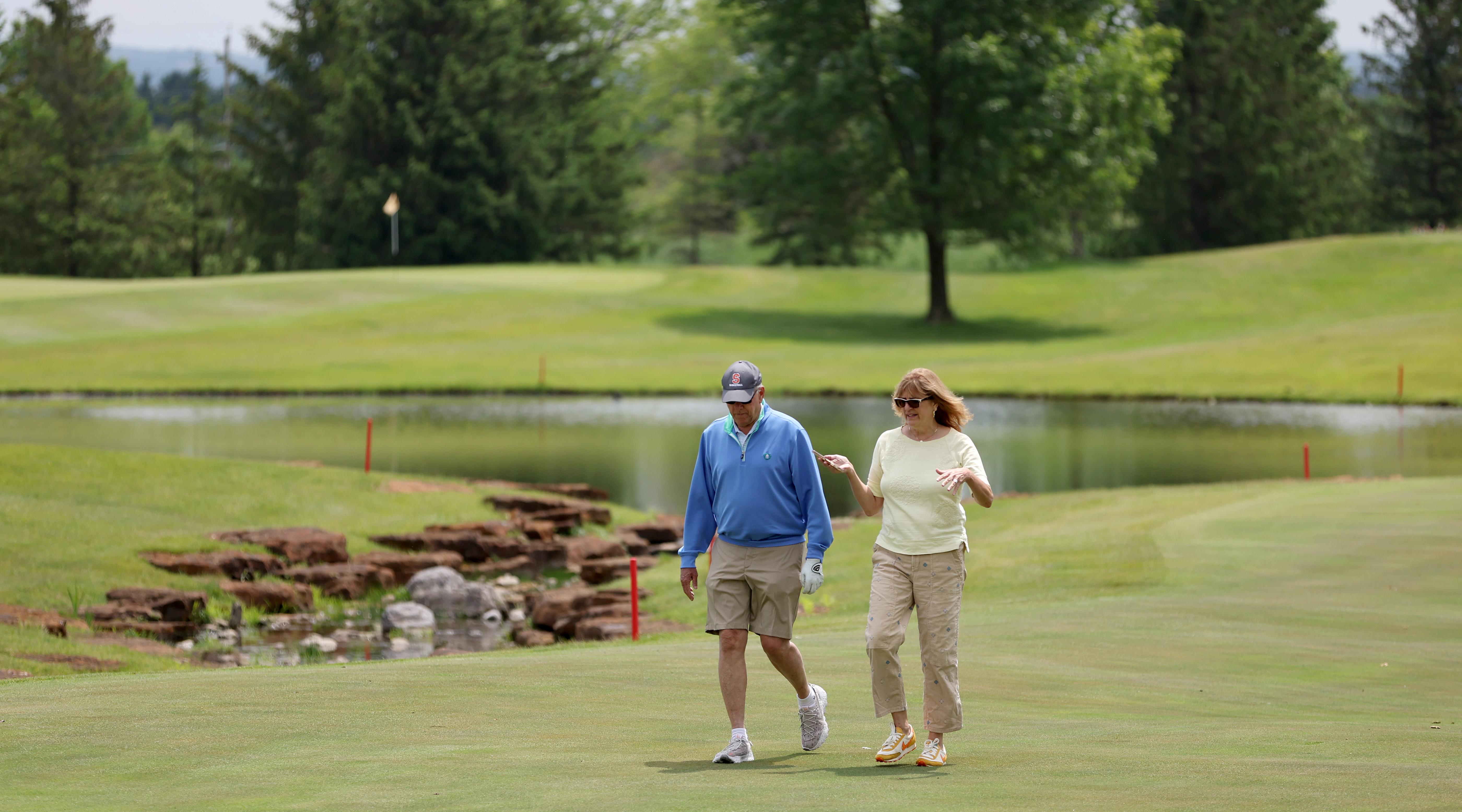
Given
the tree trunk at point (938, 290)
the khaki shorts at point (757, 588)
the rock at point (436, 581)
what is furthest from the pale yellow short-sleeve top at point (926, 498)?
the tree trunk at point (938, 290)

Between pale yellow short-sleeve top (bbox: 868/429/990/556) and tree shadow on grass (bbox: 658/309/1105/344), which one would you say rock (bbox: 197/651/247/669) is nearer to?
pale yellow short-sleeve top (bbox: 868/429/990/556)

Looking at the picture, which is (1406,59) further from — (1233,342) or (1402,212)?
(1233,342)

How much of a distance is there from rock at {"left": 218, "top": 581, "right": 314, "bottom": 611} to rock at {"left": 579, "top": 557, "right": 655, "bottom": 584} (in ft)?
12.0

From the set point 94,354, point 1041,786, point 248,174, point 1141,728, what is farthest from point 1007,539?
point 248,174

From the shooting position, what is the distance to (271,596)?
57.3 feet

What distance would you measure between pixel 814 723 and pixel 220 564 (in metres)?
12.4

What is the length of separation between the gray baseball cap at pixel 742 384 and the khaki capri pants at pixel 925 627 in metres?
1.03

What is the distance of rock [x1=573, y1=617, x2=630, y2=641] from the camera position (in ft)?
51.4

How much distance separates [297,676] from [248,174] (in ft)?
283

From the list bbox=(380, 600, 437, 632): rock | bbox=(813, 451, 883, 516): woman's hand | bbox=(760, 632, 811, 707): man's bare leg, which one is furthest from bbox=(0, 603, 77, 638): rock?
bbox=(813, 451, 883, 516): woman's hand

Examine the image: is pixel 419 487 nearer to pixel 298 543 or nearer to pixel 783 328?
pixel 298 543

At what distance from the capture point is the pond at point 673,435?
28.0m

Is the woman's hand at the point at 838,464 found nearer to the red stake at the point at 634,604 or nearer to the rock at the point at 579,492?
the red stake at the point at 634,604

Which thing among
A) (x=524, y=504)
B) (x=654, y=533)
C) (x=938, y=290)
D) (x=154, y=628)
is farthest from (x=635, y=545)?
(x=938, y=290)
